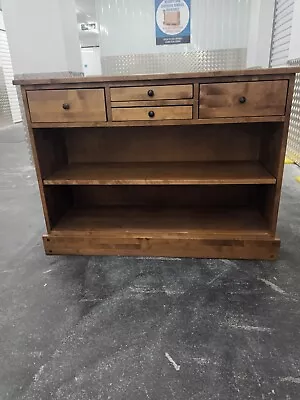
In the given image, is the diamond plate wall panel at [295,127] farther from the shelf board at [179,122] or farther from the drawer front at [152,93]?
the drawer front at [152,93]

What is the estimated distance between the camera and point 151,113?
1374 mm

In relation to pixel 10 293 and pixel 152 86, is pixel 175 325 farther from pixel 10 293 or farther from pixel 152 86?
pixel 152 86

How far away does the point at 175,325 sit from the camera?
3.91 feet

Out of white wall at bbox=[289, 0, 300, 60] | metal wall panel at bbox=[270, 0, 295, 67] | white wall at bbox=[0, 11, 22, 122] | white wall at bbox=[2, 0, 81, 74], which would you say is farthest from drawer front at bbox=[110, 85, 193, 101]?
white wall at bbox=[0, 11, 22, 122]

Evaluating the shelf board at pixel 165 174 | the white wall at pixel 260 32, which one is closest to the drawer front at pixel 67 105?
the shelf board at pixel 165 174

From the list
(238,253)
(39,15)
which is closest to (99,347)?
(238,253)

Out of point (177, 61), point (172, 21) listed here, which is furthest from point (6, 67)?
point (177, 61)

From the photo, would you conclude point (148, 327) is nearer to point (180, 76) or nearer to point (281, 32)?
point (180, 76)

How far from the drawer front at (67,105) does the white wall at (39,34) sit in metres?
1.93

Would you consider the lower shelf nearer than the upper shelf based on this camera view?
No

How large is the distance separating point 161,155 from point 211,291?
2.81ft

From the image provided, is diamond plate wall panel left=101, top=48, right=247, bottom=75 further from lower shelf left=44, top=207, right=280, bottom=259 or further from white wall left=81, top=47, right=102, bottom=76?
Answer: white wall left=81, top=47, right=102, bottom=76

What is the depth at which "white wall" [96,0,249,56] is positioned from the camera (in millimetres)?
3451

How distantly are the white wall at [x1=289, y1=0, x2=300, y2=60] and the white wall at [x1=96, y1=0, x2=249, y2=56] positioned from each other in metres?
0.62
